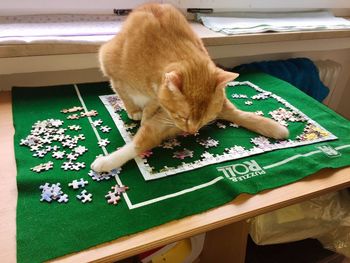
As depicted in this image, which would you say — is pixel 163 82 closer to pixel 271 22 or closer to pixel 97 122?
pixel 97 122

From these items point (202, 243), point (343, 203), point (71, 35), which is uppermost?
point (71, 35)

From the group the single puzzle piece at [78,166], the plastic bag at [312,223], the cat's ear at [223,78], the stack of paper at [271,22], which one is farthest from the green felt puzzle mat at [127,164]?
the stack of paper at [271,22]

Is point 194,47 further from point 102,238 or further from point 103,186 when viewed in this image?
point 102,238

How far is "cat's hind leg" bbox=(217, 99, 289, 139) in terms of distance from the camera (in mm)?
1134

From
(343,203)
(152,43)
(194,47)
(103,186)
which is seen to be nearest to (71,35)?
(152,43)

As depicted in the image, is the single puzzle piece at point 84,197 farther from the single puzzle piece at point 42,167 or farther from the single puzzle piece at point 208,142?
the single puzzle piece at point 208,142

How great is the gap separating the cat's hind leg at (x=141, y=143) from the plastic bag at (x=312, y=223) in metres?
0.58

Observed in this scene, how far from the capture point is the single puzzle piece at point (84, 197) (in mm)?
824

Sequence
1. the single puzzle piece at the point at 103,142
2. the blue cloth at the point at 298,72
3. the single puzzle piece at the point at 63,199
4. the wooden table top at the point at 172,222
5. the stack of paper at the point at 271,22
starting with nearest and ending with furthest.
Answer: the wooden table top at the point at 172,222 < the single puzzle piece at the point at 63,199 < the single puzzle piece at the point at 103,142 < the stack of paper at the point at 271,22 < the blue cloth at the point at 298,72

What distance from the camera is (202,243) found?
1.29 meters

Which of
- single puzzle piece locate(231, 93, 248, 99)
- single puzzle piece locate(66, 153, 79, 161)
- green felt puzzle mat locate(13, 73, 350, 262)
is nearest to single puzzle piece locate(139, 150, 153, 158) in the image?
green felt puzzle mat locate(13, 73, 350, 262)

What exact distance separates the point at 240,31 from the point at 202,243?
1101 mm

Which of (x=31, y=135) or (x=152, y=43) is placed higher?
(x=152, y=43)

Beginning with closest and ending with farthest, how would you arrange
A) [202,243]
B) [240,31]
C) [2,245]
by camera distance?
[2,245], [202,243], [240,31]
